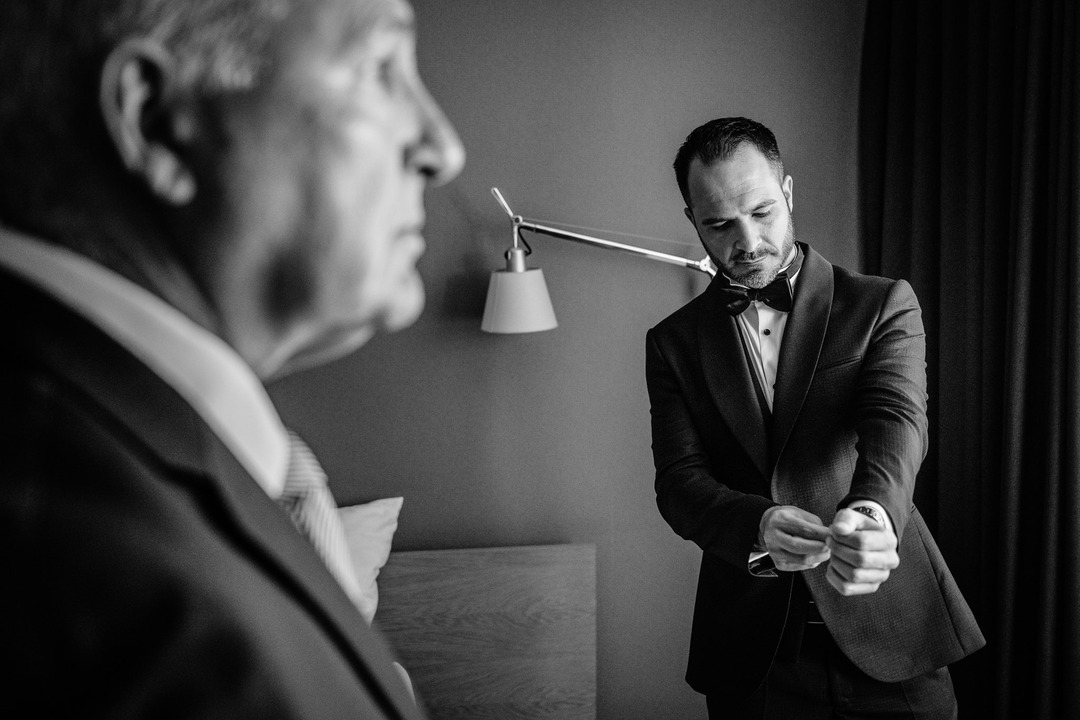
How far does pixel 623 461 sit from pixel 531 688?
2.69ft

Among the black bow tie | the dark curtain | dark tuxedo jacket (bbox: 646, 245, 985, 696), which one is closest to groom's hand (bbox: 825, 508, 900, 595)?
dark tuxedo jacket (bbox: 646, 245, 985, 696)

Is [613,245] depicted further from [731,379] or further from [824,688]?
[824,688]

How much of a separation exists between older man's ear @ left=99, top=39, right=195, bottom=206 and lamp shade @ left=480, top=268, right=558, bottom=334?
204 centimetres

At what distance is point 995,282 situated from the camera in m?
2.16

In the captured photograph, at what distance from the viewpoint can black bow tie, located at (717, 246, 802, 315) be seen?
1.80 meters

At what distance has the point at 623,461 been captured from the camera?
279cm

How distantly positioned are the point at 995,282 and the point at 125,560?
235cm

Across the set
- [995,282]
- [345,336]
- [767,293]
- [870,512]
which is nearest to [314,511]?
[345,336]

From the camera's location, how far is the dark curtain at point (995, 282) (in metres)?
1.91

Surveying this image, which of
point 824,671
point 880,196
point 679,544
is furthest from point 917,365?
point 679,544

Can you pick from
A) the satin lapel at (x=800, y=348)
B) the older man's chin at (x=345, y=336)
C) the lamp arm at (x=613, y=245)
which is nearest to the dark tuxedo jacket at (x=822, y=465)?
the satin lapel at (x=800, y=348)

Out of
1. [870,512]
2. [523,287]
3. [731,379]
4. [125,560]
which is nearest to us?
[125,560]

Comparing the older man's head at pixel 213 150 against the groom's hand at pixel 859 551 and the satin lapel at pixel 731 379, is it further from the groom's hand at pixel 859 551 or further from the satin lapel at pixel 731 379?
the satin lapel at pixel 731 379

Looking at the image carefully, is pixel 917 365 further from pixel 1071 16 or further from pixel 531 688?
pixel 531 688
